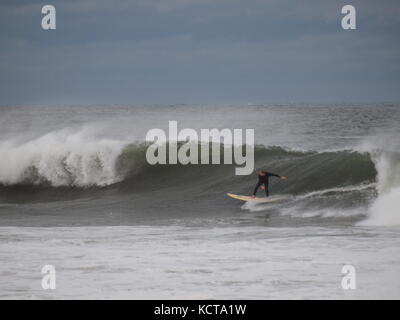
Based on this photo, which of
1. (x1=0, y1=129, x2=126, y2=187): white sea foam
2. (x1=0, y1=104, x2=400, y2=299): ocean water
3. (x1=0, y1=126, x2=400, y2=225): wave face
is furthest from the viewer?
(x1=0, y1=129, x2=126, y2=187): white sea foam

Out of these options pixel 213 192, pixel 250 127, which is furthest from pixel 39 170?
pixel 250 127

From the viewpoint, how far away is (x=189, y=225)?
14.8 meters

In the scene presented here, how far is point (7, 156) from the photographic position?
1110 inches

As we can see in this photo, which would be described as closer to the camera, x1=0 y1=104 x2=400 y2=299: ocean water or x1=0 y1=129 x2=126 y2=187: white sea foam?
x1=0 y1=104 x2=400 y2=299: ocean water

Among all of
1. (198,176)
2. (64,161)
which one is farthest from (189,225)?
(64,161)

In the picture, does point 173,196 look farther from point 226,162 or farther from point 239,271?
point 239,271

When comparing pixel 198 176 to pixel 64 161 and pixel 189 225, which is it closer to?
pixel 64 161

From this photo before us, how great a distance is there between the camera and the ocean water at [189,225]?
29.9ft

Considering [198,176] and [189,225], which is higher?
[198,176]

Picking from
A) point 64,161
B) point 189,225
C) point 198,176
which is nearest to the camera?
point 189,225

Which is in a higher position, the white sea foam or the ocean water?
the white sea foam

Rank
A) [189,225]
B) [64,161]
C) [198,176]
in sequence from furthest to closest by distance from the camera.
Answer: [64,161] < [198,176] < [189,225]

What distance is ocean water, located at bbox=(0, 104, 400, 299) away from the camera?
9102 millimetres

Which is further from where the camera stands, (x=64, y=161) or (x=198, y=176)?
(x=64, y=161)
